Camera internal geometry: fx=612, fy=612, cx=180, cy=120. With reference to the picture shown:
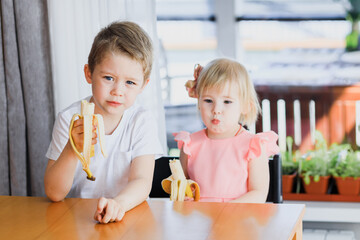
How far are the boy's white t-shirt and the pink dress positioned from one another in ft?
0.79

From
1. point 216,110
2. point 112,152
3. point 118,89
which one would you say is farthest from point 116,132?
point 216,110

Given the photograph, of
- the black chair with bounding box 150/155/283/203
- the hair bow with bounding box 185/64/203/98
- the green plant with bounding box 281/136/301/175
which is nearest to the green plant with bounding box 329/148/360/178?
the green plant with bounding box 281/136/301/175

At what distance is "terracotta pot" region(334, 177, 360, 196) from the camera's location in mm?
2912

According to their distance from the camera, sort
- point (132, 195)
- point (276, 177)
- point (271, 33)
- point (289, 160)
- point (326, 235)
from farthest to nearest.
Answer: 1. point (271, 33)
2. point (289, 160)
3. point (326, 235)
4. point (276, 177)
5. point (132, 195)

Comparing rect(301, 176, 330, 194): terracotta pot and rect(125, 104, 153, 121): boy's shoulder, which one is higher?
rect(125, 104, 153, 121): boy's shoulder

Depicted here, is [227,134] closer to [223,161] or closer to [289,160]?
[223,161]

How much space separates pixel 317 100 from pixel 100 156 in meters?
1.59

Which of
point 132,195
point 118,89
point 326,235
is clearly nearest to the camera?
point 132,195

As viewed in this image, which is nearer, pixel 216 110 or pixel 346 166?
pixel 216 110

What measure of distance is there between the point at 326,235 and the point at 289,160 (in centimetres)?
40

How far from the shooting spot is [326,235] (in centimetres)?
291

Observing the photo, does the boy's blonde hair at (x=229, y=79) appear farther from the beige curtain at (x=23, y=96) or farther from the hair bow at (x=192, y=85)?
the beige curtain at (x=23, y=96)

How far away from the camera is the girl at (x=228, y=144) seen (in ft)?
6.31

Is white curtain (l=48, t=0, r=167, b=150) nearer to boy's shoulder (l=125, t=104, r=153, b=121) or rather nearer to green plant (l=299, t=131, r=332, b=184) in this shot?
boy's shoulder (l=125, t=104, r=153, b=121)
